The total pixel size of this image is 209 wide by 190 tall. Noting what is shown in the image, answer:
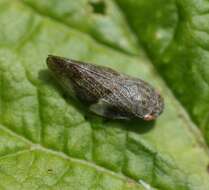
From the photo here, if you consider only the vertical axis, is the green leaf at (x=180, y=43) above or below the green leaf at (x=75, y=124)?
above

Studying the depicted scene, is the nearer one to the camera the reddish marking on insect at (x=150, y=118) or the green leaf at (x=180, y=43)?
the green leaf at (x=180, y=43)

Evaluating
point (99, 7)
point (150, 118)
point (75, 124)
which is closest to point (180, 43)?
point (150, 118)

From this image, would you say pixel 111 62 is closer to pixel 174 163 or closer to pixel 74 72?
pixel 74 72

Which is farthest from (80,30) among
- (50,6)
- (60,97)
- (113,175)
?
(113,175)

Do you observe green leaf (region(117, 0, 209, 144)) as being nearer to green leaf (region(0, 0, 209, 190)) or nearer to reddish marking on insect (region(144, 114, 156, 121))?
green leaf (region(0, 0, 209, 190))

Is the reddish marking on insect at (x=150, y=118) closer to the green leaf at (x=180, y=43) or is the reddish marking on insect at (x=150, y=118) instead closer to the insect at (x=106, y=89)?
the insect at (x=106, y=89)

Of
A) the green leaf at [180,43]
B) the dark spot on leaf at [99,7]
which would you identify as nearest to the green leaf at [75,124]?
the dark spot on leaf at [99,7]
